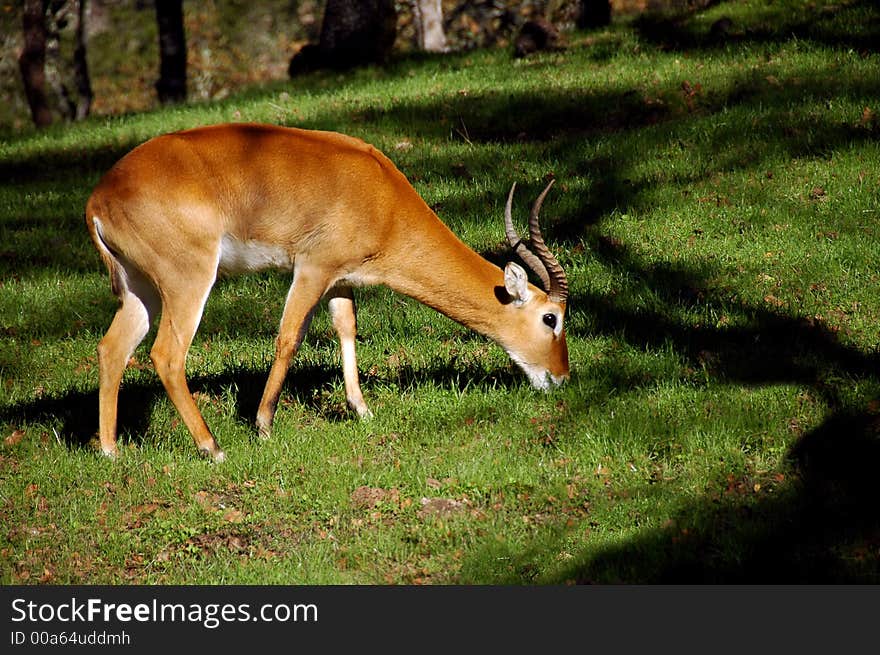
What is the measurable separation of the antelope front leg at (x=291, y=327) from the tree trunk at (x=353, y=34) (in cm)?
1108

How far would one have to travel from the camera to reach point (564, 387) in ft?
25.3

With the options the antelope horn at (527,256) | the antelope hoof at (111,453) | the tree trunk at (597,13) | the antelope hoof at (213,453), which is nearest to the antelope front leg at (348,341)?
the antelope hoof at (213,453)

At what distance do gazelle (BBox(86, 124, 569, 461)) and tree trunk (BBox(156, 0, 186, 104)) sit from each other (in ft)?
44.4

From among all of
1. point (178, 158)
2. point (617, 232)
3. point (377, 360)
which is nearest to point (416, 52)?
point (617, 232)

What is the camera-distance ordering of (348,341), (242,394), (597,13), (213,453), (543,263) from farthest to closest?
1. (597,13)
2. (242,394)
3. (348,341)
4. (543,263)
5. (213,453)

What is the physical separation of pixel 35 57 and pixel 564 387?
1386cm

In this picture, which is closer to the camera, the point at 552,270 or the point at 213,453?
the point at 213,453

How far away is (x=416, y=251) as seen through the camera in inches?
297

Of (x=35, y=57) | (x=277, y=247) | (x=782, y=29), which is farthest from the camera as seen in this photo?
(x=35, y=57)

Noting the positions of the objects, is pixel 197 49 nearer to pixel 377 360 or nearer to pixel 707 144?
pixel 707 144

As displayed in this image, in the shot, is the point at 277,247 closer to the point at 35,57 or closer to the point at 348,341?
the point at 348,341

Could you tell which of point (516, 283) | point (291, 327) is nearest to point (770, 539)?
point (516, 283)

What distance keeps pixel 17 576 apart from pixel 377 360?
11.3 ft

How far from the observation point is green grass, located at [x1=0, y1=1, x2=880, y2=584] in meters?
6.04
